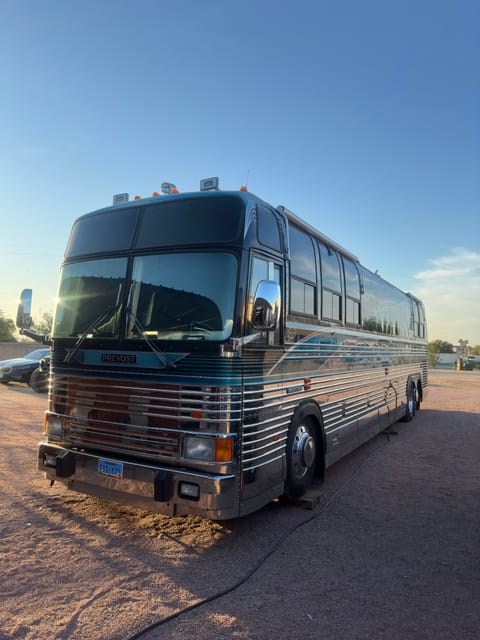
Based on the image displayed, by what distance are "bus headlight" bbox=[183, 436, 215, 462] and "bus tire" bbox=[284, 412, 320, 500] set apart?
1.30 meters

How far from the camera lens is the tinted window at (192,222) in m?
4.37

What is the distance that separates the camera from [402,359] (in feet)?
36.4

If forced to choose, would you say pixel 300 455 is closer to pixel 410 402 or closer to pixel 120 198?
pixel 120 198

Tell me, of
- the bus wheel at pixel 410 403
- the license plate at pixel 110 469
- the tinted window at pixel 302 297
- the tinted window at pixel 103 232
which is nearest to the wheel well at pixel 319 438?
the tinted window at pixel 302 297

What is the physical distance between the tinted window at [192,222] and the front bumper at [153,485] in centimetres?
214

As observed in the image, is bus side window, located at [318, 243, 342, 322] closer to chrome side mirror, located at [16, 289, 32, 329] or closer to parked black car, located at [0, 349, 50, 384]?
chrome side mirror, located at [16, 289, 32, 329]

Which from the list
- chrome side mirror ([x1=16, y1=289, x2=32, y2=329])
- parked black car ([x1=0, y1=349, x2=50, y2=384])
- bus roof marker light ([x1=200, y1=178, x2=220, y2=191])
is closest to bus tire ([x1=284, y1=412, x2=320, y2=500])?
bus roof marker light ([x1=200, y1=178, x2=220, y2=191])

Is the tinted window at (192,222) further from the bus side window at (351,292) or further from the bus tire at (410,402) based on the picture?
the bus tire at (410,402)

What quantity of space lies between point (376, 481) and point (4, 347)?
30862 millimetres

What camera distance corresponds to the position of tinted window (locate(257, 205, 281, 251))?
462cm

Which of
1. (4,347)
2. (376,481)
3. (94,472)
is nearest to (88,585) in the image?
(94,472)

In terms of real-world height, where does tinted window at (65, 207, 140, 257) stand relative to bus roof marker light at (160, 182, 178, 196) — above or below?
below

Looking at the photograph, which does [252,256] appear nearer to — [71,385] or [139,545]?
[71,385]

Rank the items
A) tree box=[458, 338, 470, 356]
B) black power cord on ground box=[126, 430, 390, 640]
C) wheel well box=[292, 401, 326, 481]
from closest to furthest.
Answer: black power cord on ground box=[126, 430, 390, 640] → wheel well box=[292, 401, 326, 481] → tree box=[458, 338, 470, 356]
